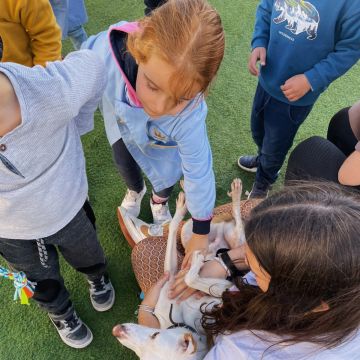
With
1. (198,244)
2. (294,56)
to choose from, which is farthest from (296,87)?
(198,244)

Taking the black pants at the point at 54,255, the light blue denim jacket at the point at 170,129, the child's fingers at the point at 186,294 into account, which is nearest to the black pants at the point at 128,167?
the light blue denim jacket at the point at 170,129

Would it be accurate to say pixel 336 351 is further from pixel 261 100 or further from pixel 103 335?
pixel 261 100

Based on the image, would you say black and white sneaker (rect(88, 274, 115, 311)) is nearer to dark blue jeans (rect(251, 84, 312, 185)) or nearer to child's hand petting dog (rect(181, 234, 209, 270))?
child's hand petting dog (rect(181, 234, 209, 270))

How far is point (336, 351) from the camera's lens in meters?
0.69

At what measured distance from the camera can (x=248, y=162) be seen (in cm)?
185

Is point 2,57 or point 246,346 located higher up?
point 2,57

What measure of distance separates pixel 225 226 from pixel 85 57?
70 cm

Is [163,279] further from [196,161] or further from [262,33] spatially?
[262,33]

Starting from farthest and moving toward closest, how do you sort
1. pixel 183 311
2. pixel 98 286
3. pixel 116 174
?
pixel 116 174
pixel 98 286
pixel 183 311

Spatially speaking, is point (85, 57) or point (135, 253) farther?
point (135, 253)

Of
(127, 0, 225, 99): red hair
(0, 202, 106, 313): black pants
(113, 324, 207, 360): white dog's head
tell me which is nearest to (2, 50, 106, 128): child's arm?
(127, 0, 225, 99): red hair

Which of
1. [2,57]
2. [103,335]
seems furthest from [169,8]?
[103,335]

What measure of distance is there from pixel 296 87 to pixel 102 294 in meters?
0.98

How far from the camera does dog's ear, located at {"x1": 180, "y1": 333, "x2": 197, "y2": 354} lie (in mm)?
790
